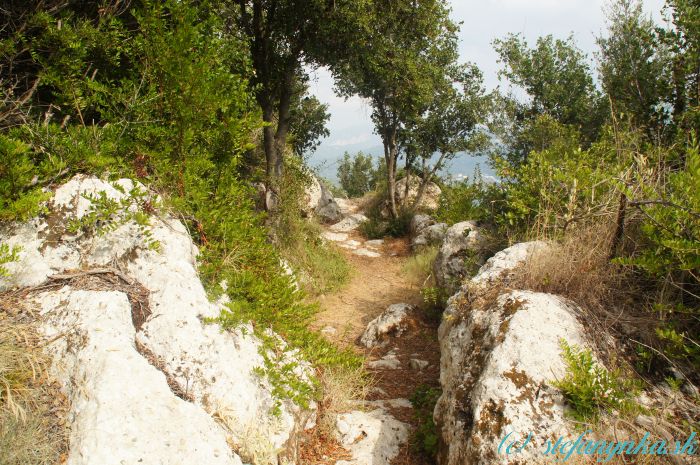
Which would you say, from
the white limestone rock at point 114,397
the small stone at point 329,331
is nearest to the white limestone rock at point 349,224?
the small stone at point 329,331

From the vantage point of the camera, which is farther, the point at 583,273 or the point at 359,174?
the point at 359,174

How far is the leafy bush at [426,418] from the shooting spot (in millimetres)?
4035

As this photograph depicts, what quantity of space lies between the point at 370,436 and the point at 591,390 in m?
2.34

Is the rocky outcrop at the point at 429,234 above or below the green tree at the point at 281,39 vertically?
below

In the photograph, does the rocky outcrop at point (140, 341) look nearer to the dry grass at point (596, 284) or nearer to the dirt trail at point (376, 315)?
the dirt trail at point (376, 315)

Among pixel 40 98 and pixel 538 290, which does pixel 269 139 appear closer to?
pixel 40 98

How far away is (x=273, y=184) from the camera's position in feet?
31.5

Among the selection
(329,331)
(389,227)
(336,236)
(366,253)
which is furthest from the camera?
(389,227)

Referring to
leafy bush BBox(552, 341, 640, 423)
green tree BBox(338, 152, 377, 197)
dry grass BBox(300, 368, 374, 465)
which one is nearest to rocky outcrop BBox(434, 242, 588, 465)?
leafy bush BBox(552, 341, 640, 423)

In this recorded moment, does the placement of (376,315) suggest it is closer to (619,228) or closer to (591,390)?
(619,228)

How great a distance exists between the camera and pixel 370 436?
14.2 ft

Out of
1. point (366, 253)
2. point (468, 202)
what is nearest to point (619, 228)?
point (468, 202)

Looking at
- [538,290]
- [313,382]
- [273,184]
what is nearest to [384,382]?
[313,382]

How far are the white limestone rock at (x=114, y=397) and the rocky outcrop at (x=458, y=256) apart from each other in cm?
516
